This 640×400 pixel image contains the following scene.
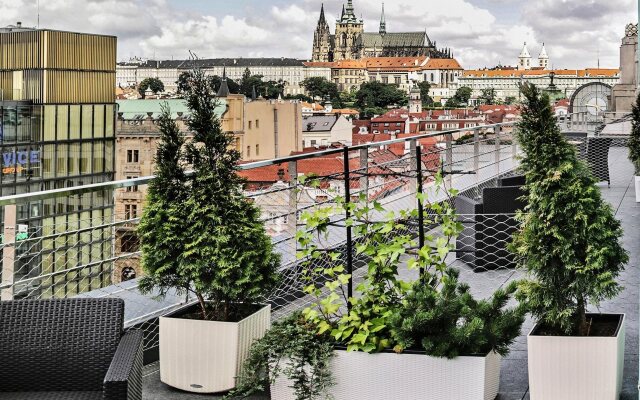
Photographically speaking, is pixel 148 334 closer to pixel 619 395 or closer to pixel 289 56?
pixel 619 395

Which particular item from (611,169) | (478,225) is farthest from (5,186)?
(478,225)

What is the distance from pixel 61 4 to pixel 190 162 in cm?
8666

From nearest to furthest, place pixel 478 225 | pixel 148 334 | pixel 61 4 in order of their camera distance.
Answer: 1. pixel 148 334
2. pixel 478 225
3. pixel 61 4

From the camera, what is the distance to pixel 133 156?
158 ft

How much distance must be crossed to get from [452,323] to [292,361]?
41 centimetres

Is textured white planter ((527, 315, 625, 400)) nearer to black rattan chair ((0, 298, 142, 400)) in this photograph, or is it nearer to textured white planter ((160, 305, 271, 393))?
textured white planter ((160, 305, 271, 393))

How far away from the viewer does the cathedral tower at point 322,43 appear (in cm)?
12812

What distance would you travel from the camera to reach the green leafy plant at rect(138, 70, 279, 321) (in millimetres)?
2520

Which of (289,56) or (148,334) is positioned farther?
(289,56)

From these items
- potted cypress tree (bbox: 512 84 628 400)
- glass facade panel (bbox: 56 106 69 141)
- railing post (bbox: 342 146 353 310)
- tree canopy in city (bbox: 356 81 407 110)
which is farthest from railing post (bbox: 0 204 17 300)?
tree canopy in city (bbox: 356 81 407 110)

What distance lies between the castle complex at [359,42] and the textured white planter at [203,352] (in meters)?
121

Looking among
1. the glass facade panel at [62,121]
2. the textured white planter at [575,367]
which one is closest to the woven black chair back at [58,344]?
the textured white planter at [575,367]

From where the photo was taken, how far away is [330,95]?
10900 cm

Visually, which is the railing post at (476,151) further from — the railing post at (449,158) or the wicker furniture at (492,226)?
the wicker furniture at (492,226)
